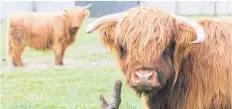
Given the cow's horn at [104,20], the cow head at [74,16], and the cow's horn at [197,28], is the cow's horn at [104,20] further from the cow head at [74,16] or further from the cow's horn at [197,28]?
the cow head at [74,16]

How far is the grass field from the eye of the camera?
7.87 metres

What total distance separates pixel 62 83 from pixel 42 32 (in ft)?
14.0

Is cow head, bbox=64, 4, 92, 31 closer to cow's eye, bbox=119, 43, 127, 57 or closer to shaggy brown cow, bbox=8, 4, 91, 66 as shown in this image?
shaggy brown cow, bbox=8, 4, 91, 66

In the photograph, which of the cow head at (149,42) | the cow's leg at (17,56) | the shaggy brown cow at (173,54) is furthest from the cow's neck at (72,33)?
the cow head at (149,42)

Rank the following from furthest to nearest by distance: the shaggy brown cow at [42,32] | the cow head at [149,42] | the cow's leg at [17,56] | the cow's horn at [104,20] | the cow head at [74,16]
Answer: the cow head at [74,16]
the shaggy brown cow at [42,32]
the cow's leg at [17,56]
the cow's horn at [104,20]
the cow head at [149,42]

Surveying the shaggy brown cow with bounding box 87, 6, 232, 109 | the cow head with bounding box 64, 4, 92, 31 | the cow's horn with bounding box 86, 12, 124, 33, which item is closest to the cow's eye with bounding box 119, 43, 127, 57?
the shaggy brown cow with bounding box 87, 6, 232, 109

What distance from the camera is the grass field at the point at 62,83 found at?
310 inches

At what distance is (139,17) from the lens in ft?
15.6

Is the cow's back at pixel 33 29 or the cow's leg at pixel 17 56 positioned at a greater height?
the cow's back at pixel 33 29

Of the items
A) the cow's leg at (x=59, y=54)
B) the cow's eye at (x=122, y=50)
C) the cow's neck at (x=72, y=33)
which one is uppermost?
the cow's eye at (x=122, y=50)

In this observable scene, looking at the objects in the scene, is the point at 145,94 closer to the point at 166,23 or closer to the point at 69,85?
the point at 166,23

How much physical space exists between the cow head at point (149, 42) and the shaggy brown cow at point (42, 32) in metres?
9.30

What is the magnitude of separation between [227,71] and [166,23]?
2.00 ft

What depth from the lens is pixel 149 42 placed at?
463 centimetres
